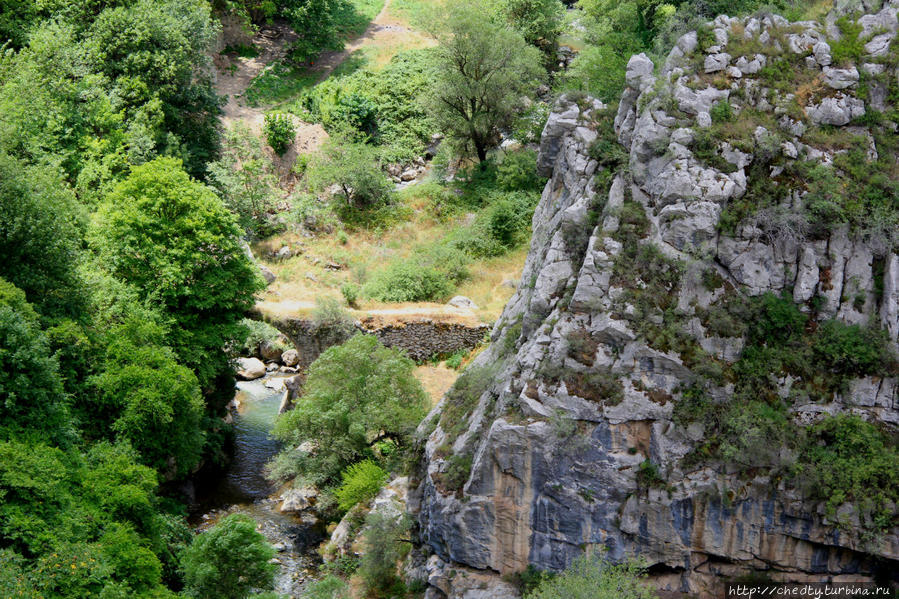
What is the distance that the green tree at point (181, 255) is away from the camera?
35.8m

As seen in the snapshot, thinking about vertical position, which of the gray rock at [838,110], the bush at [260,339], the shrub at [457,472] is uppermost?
the gray rock at [838,110]

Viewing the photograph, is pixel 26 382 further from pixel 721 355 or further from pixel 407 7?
pixel 407 7

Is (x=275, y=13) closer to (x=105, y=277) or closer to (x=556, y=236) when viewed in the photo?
(x=105, y=277)

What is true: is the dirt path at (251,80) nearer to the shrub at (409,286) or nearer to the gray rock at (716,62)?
the shrub at (409,286)

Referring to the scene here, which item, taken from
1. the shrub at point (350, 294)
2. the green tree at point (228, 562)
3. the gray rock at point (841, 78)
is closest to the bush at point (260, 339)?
the shrub at point (350, 294)

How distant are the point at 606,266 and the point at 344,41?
149 ft

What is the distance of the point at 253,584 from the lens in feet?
91.2

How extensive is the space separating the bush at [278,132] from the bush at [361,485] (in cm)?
2760

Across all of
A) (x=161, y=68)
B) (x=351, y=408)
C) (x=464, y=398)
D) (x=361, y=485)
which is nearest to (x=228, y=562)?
(x=361, y=485)

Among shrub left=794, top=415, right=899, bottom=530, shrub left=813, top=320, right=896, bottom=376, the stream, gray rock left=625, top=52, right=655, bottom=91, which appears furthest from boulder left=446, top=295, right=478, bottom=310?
shrub left=794, top=415, right=899, bottom=530

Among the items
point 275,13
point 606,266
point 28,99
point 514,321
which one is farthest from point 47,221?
point 275,13

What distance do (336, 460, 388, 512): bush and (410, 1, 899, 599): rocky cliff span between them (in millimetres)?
6701

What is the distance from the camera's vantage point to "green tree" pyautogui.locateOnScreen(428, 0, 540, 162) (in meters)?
50.8

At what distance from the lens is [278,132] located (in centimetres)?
5366
